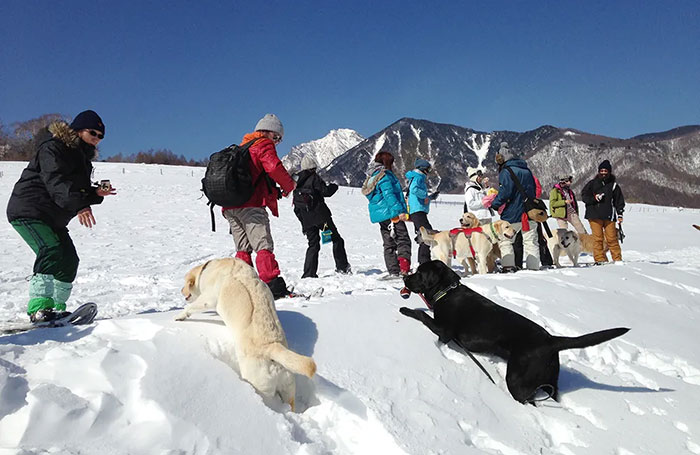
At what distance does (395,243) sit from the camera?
7.15 metres

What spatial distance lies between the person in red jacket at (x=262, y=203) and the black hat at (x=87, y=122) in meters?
1.44

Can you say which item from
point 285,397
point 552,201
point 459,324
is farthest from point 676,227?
point 285,397

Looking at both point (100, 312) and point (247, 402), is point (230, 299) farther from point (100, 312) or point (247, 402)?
point (100, 312)

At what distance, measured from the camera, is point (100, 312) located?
199 inches

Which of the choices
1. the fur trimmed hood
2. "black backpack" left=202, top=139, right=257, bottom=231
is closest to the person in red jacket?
"black backpack" left=202, top=139, right=257, bottom=231

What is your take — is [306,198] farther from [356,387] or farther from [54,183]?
[356,387]

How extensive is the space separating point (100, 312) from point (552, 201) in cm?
959

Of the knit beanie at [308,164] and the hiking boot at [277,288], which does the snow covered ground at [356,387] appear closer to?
the hiking boot at [277,288]

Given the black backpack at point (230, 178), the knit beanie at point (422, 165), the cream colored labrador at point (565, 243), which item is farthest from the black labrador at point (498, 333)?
the cream colored labrador at point (565, 243)

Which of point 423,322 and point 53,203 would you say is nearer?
point 53,203

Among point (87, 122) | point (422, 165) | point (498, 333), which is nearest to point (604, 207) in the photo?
point (422, 165)

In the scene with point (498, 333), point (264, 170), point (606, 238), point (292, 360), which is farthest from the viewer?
point (606, 238)

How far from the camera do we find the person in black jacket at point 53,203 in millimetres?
3414

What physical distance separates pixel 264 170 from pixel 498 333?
293cm
